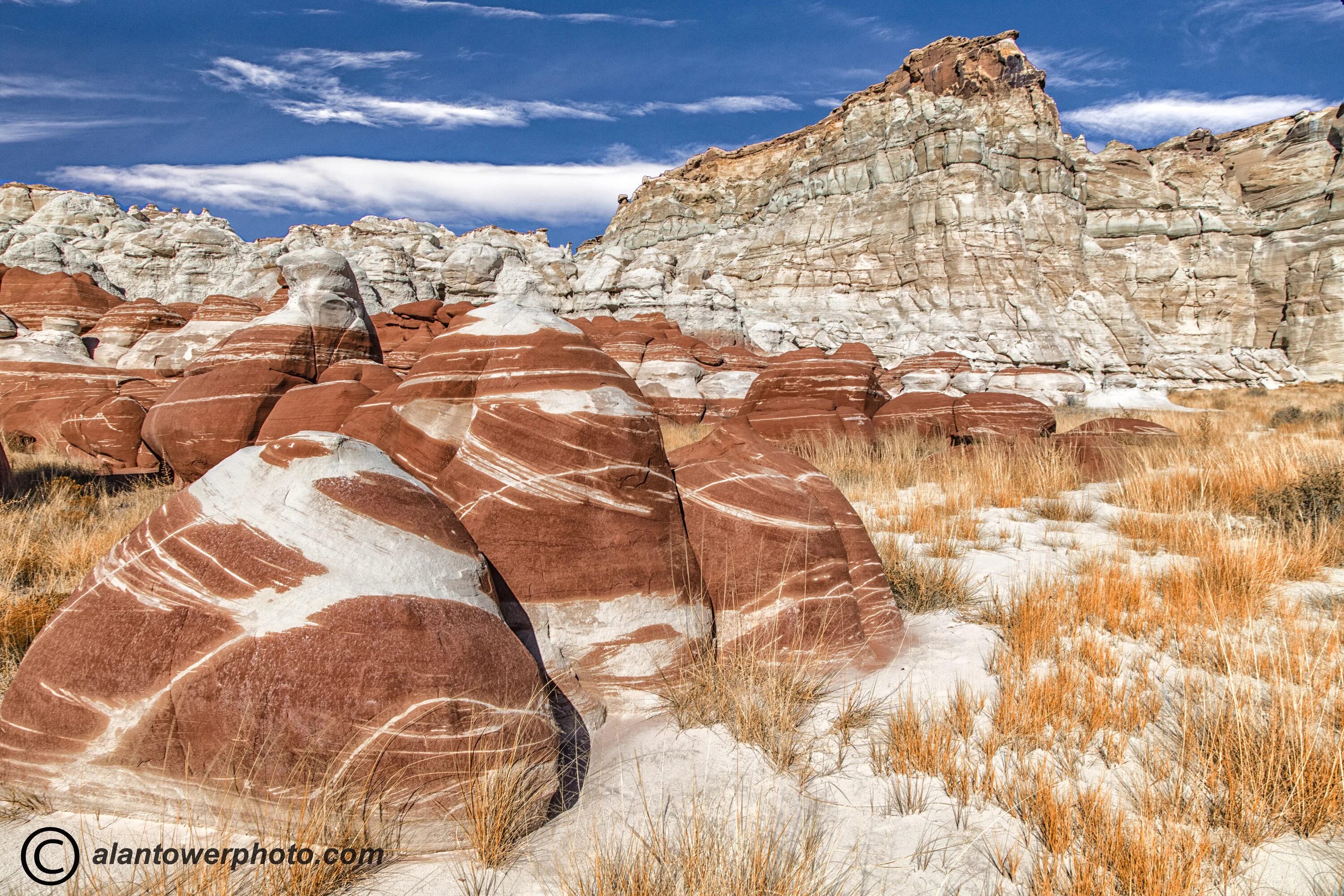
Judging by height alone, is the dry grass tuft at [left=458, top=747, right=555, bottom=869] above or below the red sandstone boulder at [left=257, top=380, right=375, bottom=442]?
below

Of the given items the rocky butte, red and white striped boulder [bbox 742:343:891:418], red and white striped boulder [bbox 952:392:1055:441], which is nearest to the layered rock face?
the rocky butte

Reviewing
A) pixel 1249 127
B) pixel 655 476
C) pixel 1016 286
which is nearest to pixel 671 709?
pixel 655 476

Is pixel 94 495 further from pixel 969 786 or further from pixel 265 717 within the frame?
pixel 969 786

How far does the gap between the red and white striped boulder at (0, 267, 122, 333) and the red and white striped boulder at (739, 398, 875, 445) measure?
1695cm

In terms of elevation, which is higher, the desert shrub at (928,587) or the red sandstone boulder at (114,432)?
the desert shrub at (928,587)

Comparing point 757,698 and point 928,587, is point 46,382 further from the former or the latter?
point 928,587

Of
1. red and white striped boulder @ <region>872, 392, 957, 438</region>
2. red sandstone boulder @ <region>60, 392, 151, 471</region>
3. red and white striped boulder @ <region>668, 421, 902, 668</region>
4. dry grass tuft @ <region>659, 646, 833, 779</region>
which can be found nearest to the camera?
dry grass tuft @ <region>659, 646, 833, 779</region>

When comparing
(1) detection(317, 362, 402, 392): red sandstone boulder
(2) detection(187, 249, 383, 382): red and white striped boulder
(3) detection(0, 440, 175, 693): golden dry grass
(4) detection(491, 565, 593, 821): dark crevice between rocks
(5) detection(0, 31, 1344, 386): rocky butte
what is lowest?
(3) detection(0, 440, 175, 693): golden dry grass

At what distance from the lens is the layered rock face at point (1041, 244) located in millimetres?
37031

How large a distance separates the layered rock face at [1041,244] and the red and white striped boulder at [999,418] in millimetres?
21901

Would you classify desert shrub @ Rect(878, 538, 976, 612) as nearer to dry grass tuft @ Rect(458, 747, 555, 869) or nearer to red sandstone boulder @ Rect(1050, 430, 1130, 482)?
dry grass tuft @ Rect(458, 747, 555, 869)

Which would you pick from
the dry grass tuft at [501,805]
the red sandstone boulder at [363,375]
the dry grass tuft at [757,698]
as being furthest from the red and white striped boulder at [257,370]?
the dry grass tuft at [501,805]

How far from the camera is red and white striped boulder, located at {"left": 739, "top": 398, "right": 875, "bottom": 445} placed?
1140cm

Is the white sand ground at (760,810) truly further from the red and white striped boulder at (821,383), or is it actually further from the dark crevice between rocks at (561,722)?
the red and white striped boulder at (821,383)
